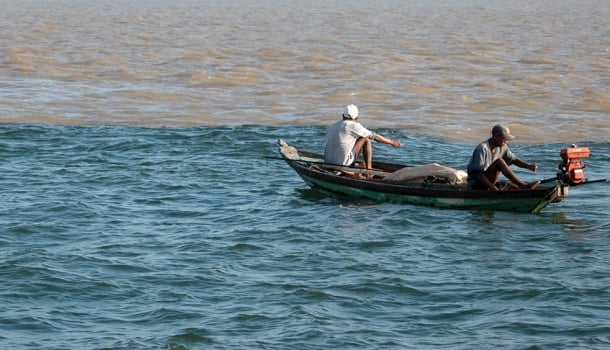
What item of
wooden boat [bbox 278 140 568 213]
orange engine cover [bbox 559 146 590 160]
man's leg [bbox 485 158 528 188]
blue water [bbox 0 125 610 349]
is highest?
orange engine cover [bbox 559 146 590 160]

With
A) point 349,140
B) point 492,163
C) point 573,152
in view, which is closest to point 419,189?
point 492,163

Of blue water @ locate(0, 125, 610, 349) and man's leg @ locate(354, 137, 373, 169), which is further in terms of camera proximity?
man's leg @ locate(354, 137, 373, 169)

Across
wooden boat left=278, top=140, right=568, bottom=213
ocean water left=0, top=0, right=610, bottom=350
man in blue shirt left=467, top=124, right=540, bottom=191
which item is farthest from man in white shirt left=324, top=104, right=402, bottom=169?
man in blue shirt left=467, top=124, right=540, bottom=191

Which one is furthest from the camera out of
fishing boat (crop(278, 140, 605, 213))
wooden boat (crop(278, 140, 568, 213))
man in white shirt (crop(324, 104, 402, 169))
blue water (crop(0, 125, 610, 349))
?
man in white shirt (crop(324, 104, 402, 169))

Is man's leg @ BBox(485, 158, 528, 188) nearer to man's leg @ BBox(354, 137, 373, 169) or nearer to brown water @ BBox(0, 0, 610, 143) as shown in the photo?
man's leg @ BBox(354, 137, 373, 169)

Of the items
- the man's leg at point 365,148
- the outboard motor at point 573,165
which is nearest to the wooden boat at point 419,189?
the outboard motor at point 573,165

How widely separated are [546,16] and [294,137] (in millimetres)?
32651

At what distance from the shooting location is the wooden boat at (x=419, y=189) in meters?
16.1

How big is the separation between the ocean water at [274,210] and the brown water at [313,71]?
119mm

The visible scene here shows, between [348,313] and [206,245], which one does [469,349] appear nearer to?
[348,313]

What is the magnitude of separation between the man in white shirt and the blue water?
2.17 feet

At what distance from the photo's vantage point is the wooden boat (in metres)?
16.1

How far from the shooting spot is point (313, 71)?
31.8 m

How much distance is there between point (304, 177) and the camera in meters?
18.0
